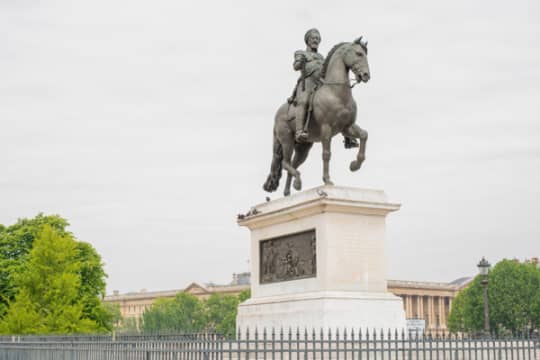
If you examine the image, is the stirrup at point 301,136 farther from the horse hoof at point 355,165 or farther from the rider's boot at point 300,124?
the horse hoof at point 355,165

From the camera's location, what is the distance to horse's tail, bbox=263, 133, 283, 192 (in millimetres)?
18891

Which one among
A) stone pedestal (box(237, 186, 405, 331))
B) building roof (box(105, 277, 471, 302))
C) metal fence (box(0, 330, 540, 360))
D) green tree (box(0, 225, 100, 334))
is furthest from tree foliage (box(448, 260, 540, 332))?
stone pedestal (box(237, 186, 405, 331))

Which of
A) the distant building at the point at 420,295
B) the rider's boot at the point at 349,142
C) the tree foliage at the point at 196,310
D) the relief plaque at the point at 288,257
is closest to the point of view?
the relief plaque at the point at 288,257

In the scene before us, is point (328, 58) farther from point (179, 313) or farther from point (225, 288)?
point (225, 288)

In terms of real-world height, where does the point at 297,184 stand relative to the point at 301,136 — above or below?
below

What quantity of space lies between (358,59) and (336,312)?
4.91 m

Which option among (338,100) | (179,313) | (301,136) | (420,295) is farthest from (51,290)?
(420,295)

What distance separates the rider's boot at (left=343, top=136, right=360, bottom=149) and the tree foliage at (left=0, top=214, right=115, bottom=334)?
26.5 metres

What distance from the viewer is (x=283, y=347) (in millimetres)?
14781

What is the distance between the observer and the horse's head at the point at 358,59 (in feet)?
52.6

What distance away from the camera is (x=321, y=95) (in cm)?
1664

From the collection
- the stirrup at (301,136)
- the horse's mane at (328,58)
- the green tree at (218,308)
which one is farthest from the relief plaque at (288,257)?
the green tree at (218,308)

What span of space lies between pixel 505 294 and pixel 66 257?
44.9 metres

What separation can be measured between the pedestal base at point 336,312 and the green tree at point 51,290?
26.8 metres
